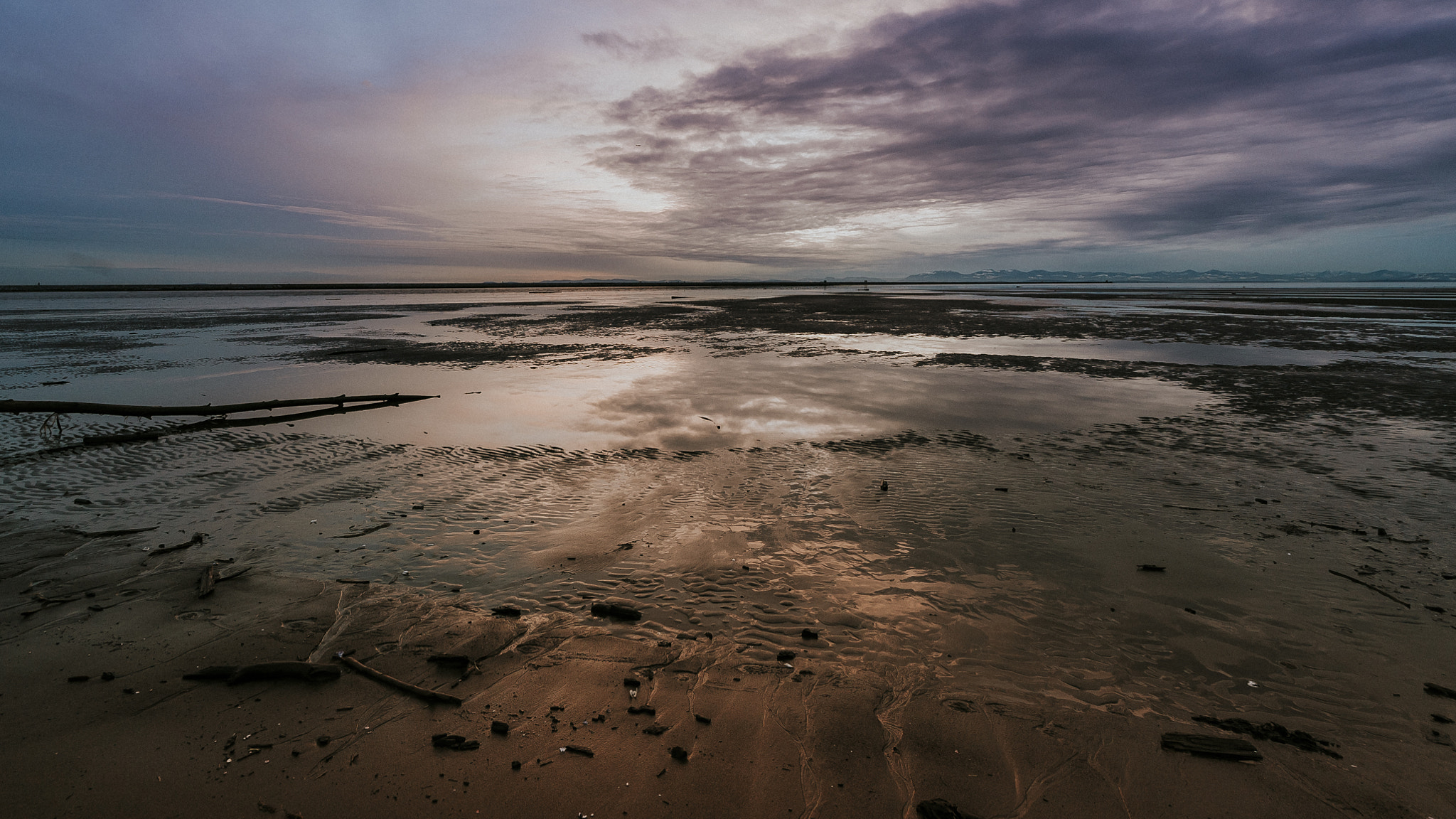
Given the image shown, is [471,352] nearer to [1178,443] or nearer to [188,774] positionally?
[188,774]

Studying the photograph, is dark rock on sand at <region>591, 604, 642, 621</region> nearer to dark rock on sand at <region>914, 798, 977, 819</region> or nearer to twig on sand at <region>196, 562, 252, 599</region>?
dark rock on sand at <region>914, 798, 977, 819</region>

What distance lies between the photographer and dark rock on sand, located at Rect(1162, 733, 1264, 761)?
4.33 meters

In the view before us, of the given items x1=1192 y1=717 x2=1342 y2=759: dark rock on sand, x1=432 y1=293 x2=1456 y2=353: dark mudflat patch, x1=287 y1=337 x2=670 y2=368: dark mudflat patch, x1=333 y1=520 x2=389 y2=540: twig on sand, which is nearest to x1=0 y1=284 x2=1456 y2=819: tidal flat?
x1=1192 y1=717 x2=1342 y2=759: dark rock on sand

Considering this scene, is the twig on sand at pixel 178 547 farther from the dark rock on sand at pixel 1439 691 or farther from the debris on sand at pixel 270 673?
the dark rock on sand at pixel 1439 691

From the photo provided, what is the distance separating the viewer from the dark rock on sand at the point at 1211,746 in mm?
4328

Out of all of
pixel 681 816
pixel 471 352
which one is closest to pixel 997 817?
pixel 681 816

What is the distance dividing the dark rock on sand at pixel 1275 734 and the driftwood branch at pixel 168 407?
18.9 metres

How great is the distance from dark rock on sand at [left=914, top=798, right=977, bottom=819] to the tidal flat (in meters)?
0.11

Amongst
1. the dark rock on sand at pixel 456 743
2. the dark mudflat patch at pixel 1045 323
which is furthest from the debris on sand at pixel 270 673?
the dark mudflat patch at pixel 1045 323

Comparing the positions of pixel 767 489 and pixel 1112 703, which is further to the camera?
pixel 767 489

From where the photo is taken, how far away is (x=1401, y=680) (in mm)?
5203

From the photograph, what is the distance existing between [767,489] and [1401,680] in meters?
7.64

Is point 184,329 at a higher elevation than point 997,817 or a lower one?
higher

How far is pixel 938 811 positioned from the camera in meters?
3.82
